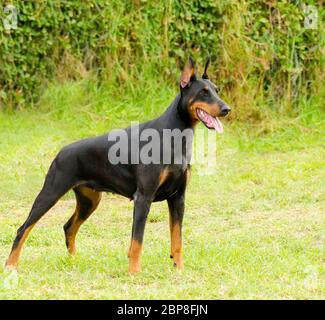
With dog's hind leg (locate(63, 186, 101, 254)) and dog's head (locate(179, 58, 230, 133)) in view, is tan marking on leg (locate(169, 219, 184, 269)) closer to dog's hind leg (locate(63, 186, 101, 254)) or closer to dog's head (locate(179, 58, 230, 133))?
dog's hind leg (locate(63, 186, 101, 254))

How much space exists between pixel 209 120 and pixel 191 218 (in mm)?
2573

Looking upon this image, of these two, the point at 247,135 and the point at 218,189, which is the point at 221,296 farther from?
the point at 247,135

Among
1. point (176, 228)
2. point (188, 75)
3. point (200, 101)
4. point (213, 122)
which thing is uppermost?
point (188, 75)

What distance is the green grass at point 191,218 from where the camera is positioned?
6.45 metres

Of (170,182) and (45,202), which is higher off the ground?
(170,182)

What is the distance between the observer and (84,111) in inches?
460

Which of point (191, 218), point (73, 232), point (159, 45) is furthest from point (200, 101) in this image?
point (159, 45)

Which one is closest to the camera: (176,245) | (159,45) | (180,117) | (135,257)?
(135,257)

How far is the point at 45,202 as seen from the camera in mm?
6844

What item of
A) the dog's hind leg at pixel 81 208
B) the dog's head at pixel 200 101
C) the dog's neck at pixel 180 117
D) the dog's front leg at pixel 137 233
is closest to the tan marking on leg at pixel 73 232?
the dog's hind leg at pixel 81 208

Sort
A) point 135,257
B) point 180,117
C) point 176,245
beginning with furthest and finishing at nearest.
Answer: point 176,245, point 180,117, point 135,257

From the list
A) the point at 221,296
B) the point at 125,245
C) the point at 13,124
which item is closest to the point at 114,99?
the point at 13,124

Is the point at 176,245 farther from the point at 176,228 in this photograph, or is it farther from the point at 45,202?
Result: the point at 45,202
